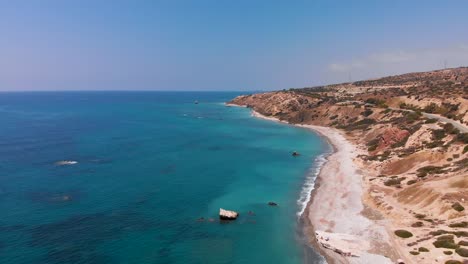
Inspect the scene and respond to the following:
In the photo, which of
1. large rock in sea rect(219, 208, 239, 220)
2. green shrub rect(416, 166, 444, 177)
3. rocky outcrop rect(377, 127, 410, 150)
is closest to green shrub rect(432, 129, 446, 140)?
rocky outcrop rect(377, 127, 410, 150)

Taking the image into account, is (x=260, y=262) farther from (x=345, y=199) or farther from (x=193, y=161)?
(x=193, y=161)

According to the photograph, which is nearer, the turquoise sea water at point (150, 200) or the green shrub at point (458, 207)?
the turquoise sea water at point (150, 200)

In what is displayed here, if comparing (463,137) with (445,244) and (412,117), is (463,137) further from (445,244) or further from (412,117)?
(445,244)

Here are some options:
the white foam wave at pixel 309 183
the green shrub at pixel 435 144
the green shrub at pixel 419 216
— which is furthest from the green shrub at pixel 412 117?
the green shrub at pixel 419 216

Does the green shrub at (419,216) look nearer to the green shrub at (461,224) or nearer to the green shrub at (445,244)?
the green shrub at (461,224)

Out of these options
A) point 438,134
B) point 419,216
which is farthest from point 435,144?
point 419,216

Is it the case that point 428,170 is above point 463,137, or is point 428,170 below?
below

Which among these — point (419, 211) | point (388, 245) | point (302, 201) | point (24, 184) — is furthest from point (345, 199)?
point (24, 184)

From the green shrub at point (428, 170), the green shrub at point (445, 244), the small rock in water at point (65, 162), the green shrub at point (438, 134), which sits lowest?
the small rock in water at point (65, 162)
